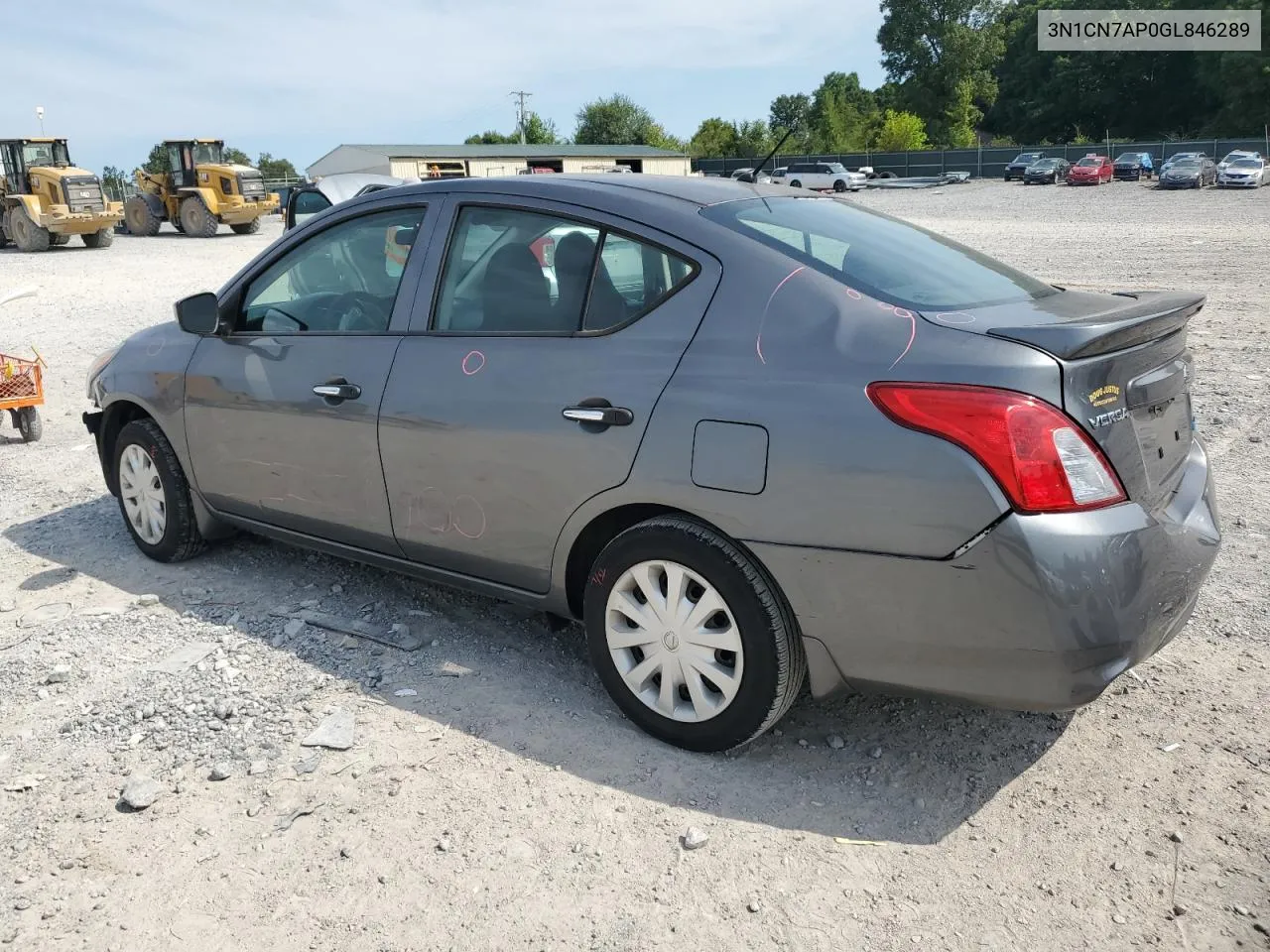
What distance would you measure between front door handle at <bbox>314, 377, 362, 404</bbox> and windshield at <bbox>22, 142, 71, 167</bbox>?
29.4 m

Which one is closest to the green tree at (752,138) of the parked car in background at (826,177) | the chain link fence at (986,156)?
the chain link fence at (986,156)

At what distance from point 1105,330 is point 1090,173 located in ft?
167

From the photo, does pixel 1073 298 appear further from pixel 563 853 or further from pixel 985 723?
pixel 563 853

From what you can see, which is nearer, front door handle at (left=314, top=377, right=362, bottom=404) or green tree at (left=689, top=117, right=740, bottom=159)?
front door handle at (left=314, top=377, right=362, bottom=404)

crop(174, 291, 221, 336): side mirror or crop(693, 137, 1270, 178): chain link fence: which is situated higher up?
crop(693, 137, 1270, 178): chain link fence

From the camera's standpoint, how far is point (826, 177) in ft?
182

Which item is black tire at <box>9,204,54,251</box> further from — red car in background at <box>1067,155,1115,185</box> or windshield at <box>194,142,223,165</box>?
red car in background at <box>1067,155,1115,185</box>

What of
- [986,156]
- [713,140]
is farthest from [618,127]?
[986,156]

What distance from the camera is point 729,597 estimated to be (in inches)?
118

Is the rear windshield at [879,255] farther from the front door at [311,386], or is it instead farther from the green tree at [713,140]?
the green tree at [713,140]

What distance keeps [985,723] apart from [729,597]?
1055mm

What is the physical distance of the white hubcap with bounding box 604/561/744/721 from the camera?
307 cm

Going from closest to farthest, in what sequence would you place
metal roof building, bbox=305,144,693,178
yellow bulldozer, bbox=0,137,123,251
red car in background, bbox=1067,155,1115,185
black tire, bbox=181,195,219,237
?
1. yellow bulldozer, bbox=0,137,123,251
2. black tire, bbox=181,195,219,237
3. red car in background, bbox=1067,155,1115,185
4. metal roof building, bbox=305,144,693,178

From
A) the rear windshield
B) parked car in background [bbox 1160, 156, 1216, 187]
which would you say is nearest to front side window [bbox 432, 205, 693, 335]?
the rear windshield
